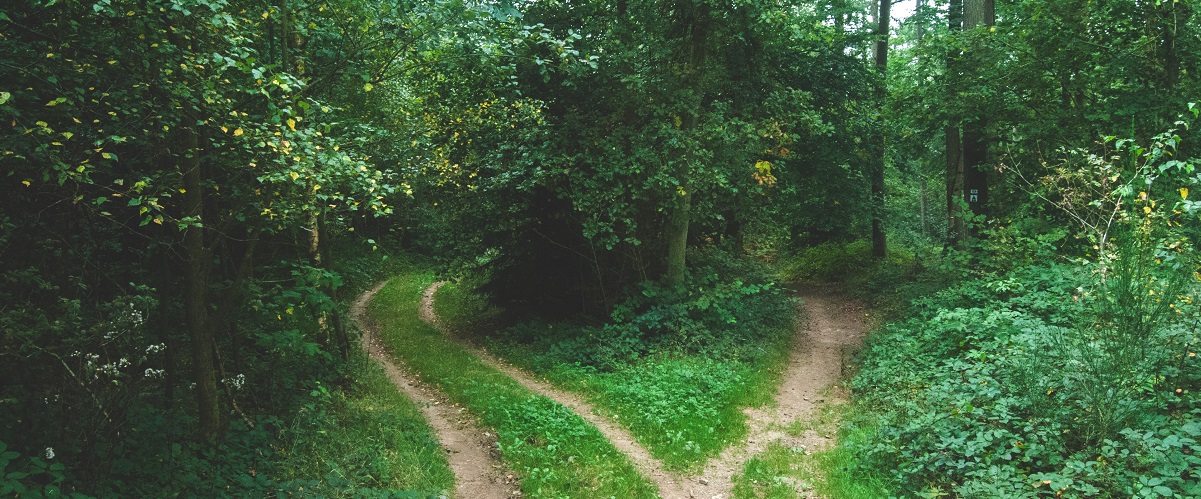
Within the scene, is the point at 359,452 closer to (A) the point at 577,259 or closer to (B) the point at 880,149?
(A) the point at 577,259

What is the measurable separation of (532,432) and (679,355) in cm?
416

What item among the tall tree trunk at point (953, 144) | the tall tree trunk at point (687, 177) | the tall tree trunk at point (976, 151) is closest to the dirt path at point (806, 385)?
the tall tree trunk at point (687, 177)

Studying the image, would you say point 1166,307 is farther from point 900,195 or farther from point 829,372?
point 900,195

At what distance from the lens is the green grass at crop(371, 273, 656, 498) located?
7422 millimetres

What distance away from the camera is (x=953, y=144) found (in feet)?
56.9

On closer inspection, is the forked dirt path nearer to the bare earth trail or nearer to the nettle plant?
the bare earth trail

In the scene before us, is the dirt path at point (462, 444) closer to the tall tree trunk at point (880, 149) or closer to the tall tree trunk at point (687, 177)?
the tall tree trunk at point (687, 177)

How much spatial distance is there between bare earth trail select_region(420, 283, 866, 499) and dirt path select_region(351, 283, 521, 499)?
1665mm

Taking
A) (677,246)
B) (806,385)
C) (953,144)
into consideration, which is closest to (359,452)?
(806,385)

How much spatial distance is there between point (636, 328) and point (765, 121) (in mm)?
5337

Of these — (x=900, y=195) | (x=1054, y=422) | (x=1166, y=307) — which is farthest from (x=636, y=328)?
(x=900, y=195)

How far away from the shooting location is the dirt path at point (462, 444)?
751cm

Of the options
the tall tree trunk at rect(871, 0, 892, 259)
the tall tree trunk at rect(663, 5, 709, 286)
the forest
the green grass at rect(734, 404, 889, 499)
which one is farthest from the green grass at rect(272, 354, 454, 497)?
the tall tree trunk at rect(871, 0, 892, 259)

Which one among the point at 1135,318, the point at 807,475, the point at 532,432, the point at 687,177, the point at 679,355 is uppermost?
the point at 687,177
